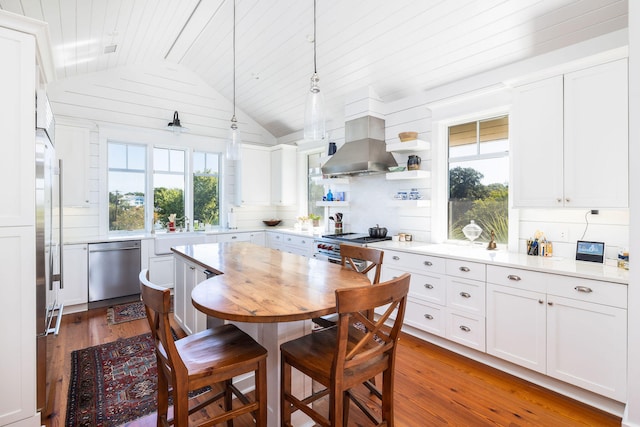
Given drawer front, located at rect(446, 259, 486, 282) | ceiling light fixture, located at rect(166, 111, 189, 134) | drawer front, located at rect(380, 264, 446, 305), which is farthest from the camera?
ceiling light fixture, located at rect(166, 111, 189, 134)

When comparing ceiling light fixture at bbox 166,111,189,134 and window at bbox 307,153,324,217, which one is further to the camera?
window at bbox 307,153,324,217

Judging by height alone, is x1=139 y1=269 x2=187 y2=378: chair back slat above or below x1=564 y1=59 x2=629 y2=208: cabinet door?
below

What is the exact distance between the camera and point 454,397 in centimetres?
230

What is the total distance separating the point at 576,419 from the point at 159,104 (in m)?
6.13

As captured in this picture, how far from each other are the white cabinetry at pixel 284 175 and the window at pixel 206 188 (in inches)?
41.5

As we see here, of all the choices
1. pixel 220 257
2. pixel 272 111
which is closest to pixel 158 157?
pixel 272 111

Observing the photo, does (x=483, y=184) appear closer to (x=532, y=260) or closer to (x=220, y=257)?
(x=532, y=260)

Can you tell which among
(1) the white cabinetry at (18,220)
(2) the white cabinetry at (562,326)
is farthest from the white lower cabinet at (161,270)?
(2) the white cabinetry at (562,326)

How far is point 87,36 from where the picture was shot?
3.41 m

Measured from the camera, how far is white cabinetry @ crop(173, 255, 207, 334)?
107 inches

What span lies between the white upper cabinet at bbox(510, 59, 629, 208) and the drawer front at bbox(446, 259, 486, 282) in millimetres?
655

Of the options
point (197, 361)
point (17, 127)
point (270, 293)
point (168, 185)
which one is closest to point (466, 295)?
point (270, 293)

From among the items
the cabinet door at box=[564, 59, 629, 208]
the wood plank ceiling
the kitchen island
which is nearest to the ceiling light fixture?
the wood plank ceiling

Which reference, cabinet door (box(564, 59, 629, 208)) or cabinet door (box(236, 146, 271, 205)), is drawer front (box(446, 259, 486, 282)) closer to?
cabinet door (box(564, 59, 629, 208))
